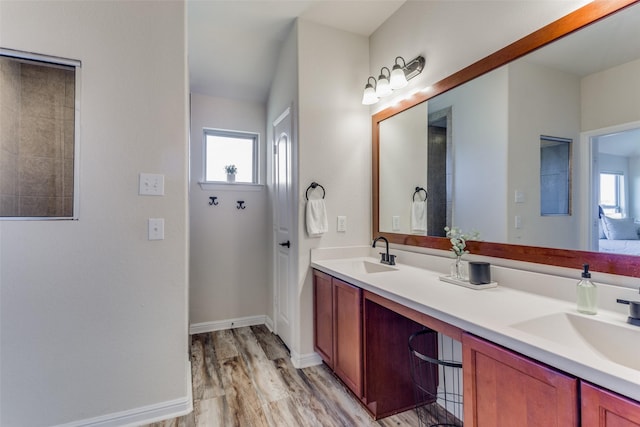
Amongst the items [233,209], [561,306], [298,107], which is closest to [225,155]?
[233,209]

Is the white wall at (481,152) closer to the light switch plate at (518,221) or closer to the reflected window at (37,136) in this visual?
the light switch plate at (518,221)

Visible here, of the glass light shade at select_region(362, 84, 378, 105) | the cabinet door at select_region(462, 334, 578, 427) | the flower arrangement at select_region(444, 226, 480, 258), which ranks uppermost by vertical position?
the glass light shade at select_region(362, 84, 378, 105)

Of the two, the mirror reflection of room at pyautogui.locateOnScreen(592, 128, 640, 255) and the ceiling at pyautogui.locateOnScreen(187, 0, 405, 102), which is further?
the ceiling at pyautogui.locateOnScreen(187, 0, 405, 102)

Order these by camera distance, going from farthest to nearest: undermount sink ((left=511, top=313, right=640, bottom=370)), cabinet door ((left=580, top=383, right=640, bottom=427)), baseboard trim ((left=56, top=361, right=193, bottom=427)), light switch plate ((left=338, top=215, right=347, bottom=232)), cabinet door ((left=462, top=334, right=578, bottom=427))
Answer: light switch plate ((left=338, top=215, right=347, bottom=232)) → baseboard trim ((left=56, top=361, right=193, bottom=427)) → undermount sink ((left=511, top=313, right=640, bottom=370)) → cabinet door ((left=462, top=334, right=578, bottom=427)) → cabinet door ((left=580, top=383, right=640, bottom=427))

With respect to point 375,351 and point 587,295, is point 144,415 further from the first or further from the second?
point 587,295

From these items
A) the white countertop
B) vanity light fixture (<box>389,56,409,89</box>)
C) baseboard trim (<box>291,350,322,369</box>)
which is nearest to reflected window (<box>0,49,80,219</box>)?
the white countertop

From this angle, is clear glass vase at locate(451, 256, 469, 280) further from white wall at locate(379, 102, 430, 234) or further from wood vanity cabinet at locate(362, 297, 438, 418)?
white wall at locate(379, 102, 430, 234)

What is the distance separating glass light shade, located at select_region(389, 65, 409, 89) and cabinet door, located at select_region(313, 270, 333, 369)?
1.40 meters

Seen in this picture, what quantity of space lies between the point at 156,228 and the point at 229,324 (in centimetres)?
175

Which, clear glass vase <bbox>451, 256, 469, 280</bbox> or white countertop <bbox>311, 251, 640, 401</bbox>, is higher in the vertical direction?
clear glass vase <bbox>451, 256, 469, 280</bbox>

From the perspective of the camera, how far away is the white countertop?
0.74m

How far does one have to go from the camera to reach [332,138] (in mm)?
2414

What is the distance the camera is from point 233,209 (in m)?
3.15

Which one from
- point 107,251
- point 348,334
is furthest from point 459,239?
point 107,251
